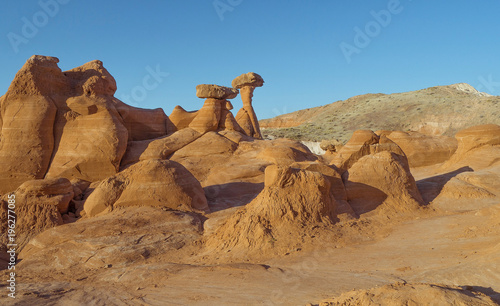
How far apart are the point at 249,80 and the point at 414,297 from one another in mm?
24343

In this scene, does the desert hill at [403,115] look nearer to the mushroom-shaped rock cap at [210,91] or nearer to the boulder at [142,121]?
the mushroom-shaped rock cap at [210,91]

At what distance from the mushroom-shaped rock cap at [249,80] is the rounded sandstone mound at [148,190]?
16.5m

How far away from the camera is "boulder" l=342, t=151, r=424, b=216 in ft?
35.1

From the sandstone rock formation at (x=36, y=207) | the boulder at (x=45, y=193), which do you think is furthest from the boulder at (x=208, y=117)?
the sandstone rock formation at (x=36, y=207)

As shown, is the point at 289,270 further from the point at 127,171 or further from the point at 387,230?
the point at 127,171

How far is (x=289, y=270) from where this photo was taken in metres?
6.75

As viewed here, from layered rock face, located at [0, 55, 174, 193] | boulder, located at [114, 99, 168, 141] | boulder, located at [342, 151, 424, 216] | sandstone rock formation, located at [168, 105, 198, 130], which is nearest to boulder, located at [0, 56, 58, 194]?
layered rock face, located at [0, 55, 174, 193]

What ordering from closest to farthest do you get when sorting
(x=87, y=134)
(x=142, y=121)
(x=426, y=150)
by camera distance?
(x=87, y=134), (x=142, y=121), (x=426, y=150)

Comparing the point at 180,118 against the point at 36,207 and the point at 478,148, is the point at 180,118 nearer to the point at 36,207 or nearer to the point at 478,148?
the point at 36,207

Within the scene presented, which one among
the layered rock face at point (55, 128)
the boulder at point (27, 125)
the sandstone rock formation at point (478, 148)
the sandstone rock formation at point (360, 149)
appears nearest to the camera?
the sandstone rock formation at point (360, 149)

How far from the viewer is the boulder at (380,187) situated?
421 inches

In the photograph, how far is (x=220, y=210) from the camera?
12055 mm

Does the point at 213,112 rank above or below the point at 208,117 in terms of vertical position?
above

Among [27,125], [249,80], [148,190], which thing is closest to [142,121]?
[27,125]
